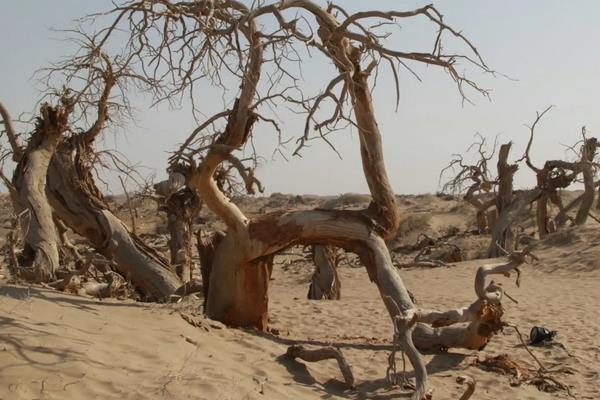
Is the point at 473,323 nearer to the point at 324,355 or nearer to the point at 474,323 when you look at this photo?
the point at 474,323

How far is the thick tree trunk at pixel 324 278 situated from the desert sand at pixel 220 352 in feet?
3.36

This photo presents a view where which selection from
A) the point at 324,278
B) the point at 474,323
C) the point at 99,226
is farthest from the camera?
the point at 324,278

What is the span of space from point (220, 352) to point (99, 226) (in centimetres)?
337

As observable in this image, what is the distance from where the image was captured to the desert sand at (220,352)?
15.5 feet

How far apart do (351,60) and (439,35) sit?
3.00ft

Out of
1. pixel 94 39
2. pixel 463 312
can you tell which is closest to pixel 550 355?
pixel 463 312

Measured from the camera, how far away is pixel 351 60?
24.1 ft

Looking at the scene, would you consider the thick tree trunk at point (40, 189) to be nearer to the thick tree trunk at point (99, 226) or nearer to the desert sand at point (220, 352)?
the thick tree trunk at point (99, 226)

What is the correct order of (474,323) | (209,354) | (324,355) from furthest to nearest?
(474,323)
(324,355)
(209,354)

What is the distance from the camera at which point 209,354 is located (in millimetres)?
5812

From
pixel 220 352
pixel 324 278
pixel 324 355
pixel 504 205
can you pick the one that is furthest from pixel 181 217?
pixel 504 205

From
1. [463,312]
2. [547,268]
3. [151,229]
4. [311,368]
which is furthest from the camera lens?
[151,229]

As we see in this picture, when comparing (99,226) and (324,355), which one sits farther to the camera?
(99,226)

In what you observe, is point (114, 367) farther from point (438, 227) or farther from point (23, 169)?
point (438, 227)
